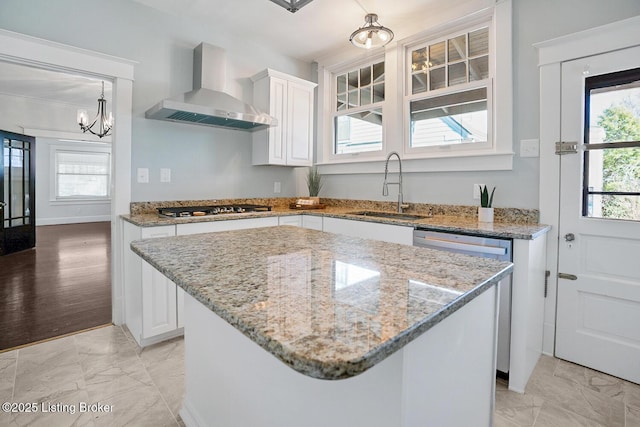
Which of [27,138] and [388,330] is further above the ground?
[27,138]

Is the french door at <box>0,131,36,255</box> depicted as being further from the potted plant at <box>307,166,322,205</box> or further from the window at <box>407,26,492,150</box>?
the window at <box>407,26,492,150</box>

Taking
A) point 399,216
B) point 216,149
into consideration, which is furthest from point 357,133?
point 216,149

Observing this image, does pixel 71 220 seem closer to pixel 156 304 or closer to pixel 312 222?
pixel 156 304

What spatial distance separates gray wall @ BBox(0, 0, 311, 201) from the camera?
7.43 ft

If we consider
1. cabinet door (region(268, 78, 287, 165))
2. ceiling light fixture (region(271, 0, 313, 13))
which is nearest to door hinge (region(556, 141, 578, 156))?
ceiling light fixture (region(271, 0, 313, 13))

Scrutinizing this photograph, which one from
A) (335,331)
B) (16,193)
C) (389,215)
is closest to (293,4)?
(389,215)

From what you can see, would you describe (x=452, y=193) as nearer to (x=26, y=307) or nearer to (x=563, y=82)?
(x=563, y=82)

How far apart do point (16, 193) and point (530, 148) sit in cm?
677

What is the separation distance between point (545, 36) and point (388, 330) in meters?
2.56

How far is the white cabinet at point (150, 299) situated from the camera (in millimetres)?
2174

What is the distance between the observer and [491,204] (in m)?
2.35

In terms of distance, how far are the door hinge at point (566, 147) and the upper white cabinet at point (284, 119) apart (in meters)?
2.21

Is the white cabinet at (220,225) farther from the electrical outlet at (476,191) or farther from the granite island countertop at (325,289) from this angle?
the electrical outlet at (476,191)

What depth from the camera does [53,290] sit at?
128 inches
